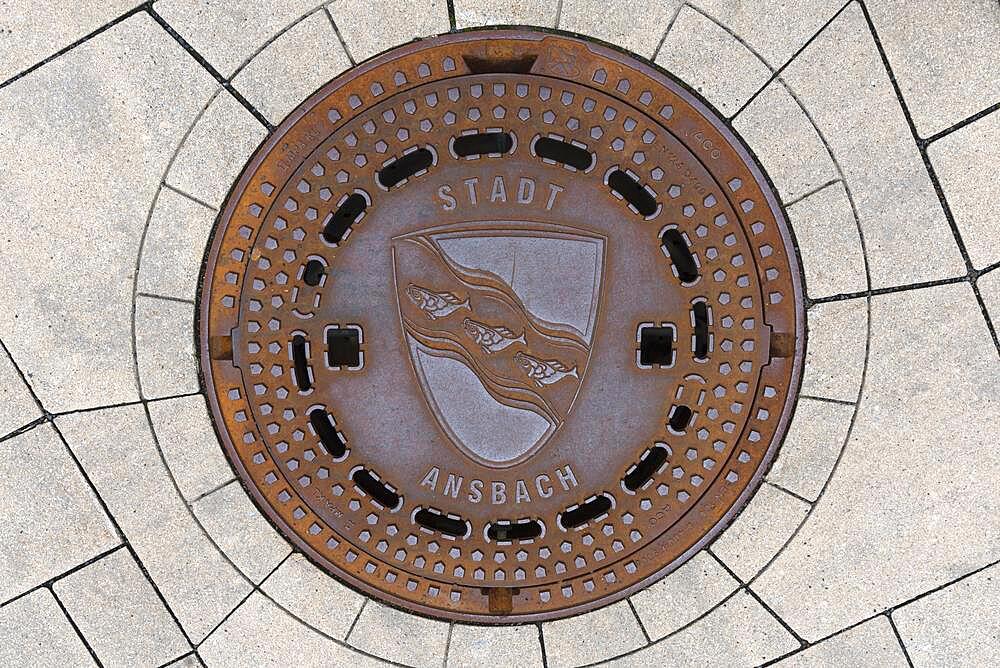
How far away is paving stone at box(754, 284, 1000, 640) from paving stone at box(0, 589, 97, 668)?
Result: 302cm

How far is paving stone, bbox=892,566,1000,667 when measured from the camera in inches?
103

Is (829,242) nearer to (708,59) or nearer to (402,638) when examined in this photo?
(708,59)

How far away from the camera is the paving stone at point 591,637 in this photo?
8.65ft

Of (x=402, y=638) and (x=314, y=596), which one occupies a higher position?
(x=314, y=596)

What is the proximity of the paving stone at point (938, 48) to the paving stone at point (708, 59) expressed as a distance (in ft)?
1.72

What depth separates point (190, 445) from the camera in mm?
2570

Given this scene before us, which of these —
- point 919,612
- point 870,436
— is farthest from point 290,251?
point 919,612

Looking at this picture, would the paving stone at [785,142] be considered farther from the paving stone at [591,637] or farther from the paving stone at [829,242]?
the paving stone at [591,637]

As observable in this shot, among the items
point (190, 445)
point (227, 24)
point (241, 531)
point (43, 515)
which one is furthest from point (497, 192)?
point (43, 515)

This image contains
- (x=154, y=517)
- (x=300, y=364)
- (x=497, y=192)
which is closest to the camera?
(x=497, y=192)

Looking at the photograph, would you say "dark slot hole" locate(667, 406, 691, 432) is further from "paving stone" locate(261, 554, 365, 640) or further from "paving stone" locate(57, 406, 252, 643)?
"paving stone" locate(57, 406, 252, 643)

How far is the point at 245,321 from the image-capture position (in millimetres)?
2455

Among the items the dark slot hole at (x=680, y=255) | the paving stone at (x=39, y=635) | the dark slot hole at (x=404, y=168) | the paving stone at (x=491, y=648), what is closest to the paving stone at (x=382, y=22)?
the dark slot hole at (x=404, y=168)

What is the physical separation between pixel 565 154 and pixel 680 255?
61 cm
